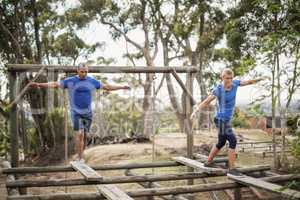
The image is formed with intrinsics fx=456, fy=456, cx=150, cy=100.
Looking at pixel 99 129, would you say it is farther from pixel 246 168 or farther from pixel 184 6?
pixel 184 6

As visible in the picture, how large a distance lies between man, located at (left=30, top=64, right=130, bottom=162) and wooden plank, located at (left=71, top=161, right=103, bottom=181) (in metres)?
0.40

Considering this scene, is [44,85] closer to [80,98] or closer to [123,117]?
[80,98]

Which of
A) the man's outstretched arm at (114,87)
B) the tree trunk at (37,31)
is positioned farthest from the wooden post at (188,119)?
the tree trunk at (37,31)

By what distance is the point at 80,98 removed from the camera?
638 cm

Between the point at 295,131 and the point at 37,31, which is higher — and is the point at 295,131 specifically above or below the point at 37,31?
below

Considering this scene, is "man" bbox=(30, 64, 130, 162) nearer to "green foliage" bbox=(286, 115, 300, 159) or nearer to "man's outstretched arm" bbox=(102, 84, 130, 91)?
"man's outstretched arm" bbox=(102, 84, 130, 91)

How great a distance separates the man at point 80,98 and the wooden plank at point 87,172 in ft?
1.32

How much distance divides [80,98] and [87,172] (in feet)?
4.63

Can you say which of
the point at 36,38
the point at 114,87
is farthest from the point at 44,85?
the point at 36,38

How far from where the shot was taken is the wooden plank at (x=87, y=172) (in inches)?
199

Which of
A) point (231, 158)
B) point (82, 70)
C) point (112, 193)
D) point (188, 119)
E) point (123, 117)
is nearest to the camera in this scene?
point (112, 193)

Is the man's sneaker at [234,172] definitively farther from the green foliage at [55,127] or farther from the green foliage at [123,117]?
the green foliage at [55,127]

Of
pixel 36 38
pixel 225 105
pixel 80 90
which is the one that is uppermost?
pixel 36 38

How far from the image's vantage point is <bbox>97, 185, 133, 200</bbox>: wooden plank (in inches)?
167
